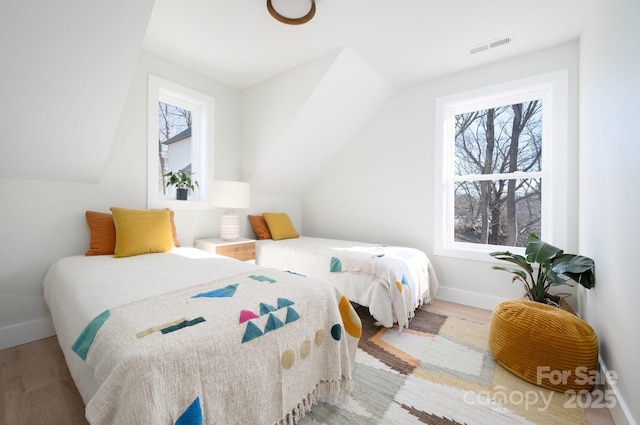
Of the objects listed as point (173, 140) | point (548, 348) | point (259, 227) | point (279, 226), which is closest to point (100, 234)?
point (173, 140)

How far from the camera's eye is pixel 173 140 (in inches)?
121

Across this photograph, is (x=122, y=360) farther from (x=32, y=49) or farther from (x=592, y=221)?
(x=592, y=221)

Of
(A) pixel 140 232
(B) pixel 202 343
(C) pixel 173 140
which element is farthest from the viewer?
(C) pixel 173 140

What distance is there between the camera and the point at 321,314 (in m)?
1.31

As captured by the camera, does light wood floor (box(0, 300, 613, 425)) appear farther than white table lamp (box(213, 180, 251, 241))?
No

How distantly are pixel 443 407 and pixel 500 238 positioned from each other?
207 cm

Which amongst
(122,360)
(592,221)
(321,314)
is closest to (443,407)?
(321,314)

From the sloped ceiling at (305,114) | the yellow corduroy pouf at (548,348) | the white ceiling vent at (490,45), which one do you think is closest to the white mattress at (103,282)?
the sloped ceiling at (305,114)

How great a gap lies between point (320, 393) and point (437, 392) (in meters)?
0.71

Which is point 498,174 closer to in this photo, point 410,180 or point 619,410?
point 410,180

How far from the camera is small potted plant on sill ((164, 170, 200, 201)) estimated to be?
292 centimetres

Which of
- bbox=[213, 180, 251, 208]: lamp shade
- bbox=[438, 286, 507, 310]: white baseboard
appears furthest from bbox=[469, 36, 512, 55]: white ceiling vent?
bbox=[213, 180, 251, 208]: lamp shade

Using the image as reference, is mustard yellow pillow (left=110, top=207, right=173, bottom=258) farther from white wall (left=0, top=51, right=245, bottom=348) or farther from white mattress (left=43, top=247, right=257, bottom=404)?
white wall (left=0, top=51, right=245, bottom=348)

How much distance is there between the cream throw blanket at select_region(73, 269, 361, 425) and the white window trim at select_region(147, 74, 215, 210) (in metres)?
1.82
